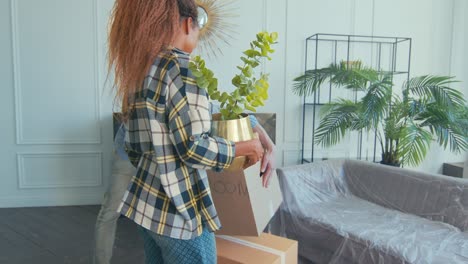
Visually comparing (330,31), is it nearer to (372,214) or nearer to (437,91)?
(437,91)

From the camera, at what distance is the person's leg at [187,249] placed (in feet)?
2.44

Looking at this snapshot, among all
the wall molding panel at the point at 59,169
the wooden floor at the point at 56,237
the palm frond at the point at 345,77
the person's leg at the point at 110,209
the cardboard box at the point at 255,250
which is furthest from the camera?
the wall molding panel at the point at 59,169

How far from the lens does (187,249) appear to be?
75 centimetres

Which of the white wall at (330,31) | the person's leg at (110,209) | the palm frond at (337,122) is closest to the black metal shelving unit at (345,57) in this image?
the white wall at (330,31)

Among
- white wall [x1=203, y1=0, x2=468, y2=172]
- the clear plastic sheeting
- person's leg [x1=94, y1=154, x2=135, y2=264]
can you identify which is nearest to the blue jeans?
person's leg [x1=94, y1=154, x2=135, y2=264]

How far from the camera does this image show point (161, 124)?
713 millimetres

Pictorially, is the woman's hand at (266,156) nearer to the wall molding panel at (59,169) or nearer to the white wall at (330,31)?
the white wall at (330,31)

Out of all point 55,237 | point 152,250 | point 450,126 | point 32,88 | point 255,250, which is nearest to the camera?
point 152,250

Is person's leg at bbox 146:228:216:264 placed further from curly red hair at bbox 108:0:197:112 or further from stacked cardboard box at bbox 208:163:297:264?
curly red hair at bbox 108:0:197:112

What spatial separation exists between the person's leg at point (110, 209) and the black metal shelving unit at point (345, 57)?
221cm

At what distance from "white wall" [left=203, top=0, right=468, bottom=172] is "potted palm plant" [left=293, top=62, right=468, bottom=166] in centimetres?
66

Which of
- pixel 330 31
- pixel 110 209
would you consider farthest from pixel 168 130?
pixel 330 31

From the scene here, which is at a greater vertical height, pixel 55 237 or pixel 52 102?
pixel 52 102

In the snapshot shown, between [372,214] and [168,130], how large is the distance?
1717 mm
